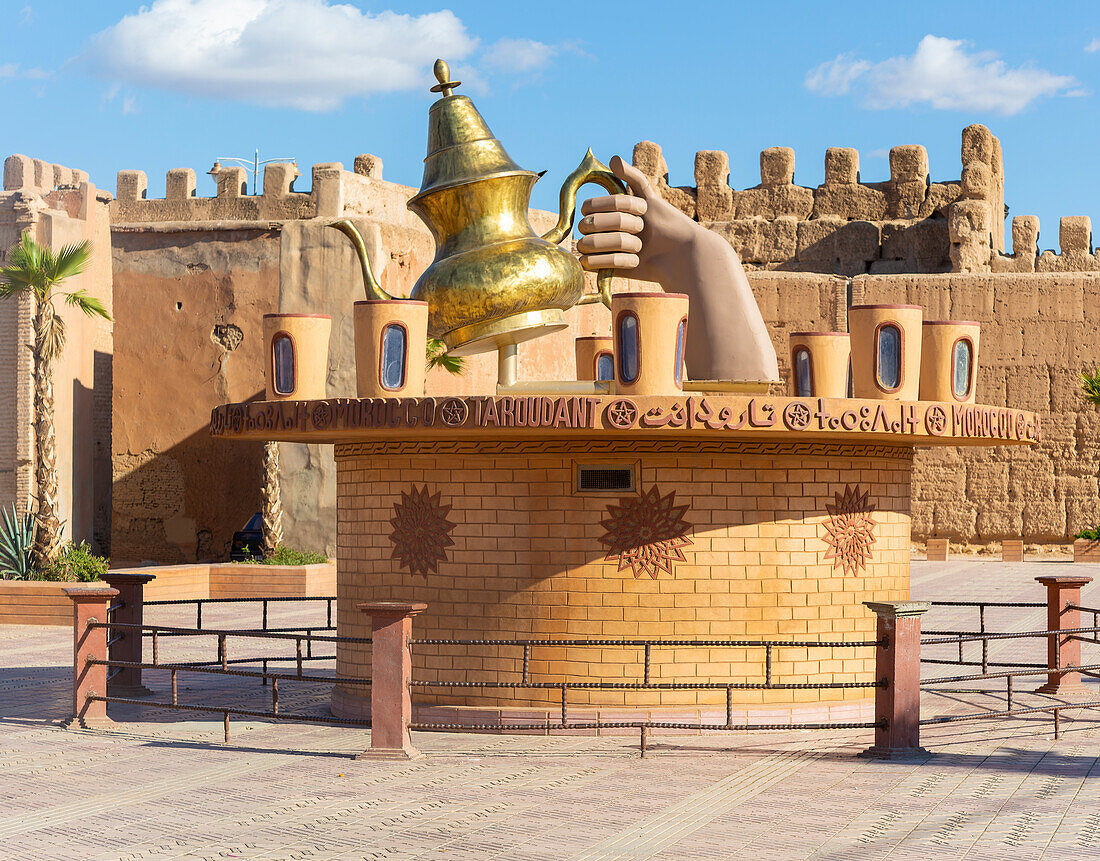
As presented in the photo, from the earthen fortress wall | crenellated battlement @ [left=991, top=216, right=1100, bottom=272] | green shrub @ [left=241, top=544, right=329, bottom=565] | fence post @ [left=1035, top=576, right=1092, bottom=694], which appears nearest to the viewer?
fence post @ [left=1035, top=576, right=1092, bottom=694]

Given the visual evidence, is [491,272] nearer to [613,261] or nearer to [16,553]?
[613,261]

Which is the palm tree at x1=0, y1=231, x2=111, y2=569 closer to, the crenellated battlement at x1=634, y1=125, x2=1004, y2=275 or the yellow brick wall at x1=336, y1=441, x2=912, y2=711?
the yellow brick wall at x1=336, y1=441, x2=912, y2=711

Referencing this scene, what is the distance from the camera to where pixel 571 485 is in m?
11.5

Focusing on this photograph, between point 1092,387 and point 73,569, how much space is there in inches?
913

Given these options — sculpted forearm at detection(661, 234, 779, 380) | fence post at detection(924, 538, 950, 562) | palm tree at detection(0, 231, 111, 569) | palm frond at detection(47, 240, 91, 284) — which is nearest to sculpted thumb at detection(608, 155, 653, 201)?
sculpted forearm at detection(661, 234, 779, 380)

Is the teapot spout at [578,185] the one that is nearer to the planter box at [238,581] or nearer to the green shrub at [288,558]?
the planter box at [238,581]

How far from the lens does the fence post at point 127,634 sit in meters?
13.6

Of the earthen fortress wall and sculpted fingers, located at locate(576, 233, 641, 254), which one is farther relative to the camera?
the earthen fortress wall

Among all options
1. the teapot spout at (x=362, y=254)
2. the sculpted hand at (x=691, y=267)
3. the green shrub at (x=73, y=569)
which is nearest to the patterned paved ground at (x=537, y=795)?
the sculpted hand at (x=691, y=267)

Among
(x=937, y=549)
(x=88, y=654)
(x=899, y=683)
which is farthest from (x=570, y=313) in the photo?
(x=899, y=683)

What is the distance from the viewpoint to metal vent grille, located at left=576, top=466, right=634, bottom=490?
1145cm

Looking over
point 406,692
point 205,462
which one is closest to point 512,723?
point 406,692

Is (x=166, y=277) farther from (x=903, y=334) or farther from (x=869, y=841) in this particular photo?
(x=869, y=841)

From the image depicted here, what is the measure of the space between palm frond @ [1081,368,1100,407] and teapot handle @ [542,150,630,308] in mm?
22763
